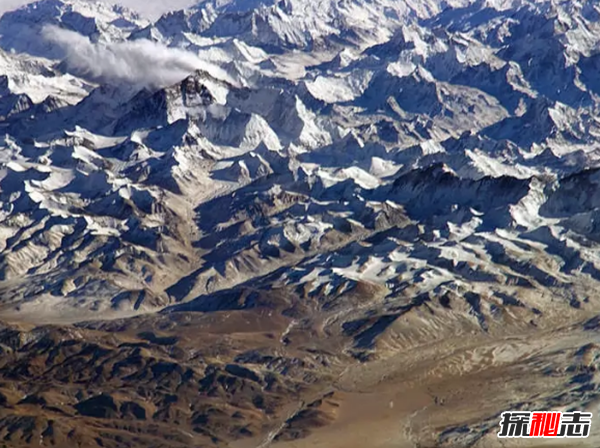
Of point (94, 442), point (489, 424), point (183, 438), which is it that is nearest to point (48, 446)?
point (94, 442)

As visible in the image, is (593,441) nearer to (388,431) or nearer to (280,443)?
(388,431)

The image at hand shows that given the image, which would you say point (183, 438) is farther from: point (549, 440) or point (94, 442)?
point (549, 440)

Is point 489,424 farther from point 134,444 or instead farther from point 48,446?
point 48,446

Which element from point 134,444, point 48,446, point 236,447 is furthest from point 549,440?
point 48,446

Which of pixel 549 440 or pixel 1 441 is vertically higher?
pixel 1 441

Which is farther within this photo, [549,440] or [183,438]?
[183,438]

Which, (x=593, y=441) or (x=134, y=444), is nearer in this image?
(x=593, y=441)

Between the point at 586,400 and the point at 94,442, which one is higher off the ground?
the point at 94,442

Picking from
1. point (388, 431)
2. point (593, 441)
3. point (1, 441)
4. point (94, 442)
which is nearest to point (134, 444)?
point (94, 442)
